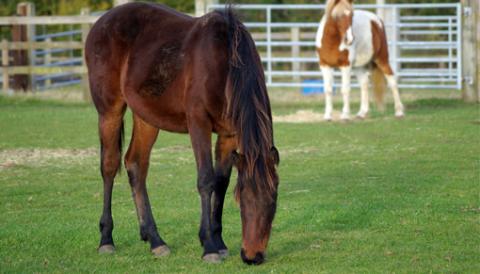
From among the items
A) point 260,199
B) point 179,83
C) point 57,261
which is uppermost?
point 179,83

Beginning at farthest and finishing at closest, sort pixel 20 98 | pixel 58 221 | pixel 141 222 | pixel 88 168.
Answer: pixel 20 98 < pixel 88 168 < pixel 58 221 < pixel 141 222

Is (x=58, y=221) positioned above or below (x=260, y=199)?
below

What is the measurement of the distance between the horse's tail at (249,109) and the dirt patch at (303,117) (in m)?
9.28

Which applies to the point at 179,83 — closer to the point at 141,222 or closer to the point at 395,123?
the point at 141,222

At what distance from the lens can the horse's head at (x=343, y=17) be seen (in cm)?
1505

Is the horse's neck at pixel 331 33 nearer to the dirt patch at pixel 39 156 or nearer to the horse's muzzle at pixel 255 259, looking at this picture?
the dirt patch at pixel 39 156

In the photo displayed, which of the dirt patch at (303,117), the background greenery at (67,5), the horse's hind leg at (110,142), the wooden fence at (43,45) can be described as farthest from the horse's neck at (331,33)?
the background greenery at (67,5)

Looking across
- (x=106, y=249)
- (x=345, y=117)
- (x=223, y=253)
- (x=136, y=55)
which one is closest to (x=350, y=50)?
(x=345, y=117)

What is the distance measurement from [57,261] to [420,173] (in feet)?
16.5

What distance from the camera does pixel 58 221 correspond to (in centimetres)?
777

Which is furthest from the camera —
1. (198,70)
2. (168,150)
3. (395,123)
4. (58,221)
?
(395,123)

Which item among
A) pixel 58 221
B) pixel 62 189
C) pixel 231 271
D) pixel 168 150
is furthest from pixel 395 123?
pixel 231 271

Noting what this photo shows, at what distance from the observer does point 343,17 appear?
15125 mm

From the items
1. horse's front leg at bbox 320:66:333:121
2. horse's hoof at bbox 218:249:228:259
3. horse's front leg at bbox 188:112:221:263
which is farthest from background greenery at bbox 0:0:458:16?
horse's hoof at bbox 218:249:228:259
